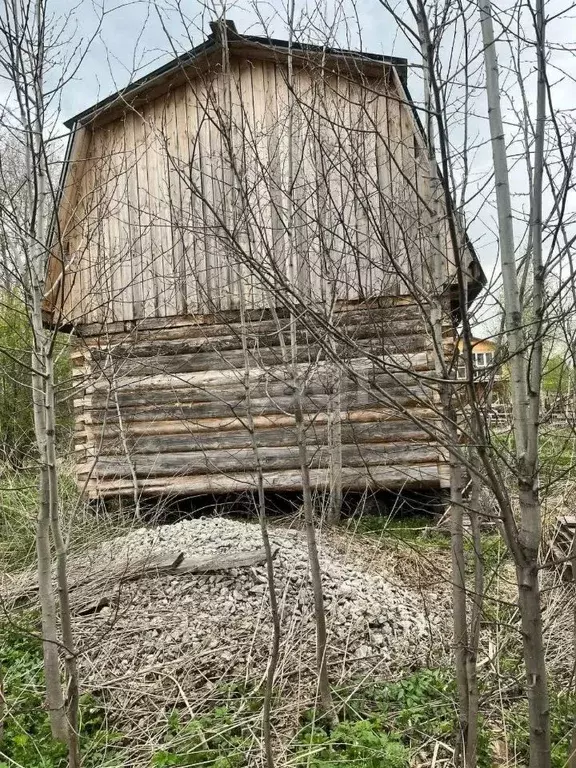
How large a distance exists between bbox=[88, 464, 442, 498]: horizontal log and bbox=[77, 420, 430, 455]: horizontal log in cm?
41

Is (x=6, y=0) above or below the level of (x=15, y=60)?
above

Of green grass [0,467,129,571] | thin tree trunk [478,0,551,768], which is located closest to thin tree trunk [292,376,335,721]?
thin tree trunk [478,0,551,768]

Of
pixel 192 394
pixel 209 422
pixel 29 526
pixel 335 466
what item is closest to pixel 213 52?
pixel 192 394

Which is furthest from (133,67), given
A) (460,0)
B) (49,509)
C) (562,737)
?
(562,737)

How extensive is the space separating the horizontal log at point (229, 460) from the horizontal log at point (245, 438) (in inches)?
3.4

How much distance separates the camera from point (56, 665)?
3051mm

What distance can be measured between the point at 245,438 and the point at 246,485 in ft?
2.22

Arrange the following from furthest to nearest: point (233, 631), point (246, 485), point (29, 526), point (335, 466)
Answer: point (246, 485) < point (335, 466) < point (29, 526) < point (233, 631)

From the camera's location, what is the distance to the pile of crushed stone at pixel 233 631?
12.1 feet

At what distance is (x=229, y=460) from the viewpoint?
766 centimetres

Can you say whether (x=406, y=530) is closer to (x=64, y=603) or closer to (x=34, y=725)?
(x=34, y=725)

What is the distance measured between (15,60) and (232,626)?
12.8 feet

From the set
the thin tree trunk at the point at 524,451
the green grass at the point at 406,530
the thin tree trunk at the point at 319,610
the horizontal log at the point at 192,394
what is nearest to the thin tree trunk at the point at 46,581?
the thin tree trunk at the point at 319,610

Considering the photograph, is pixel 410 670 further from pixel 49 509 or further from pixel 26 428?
pixel 26 428
